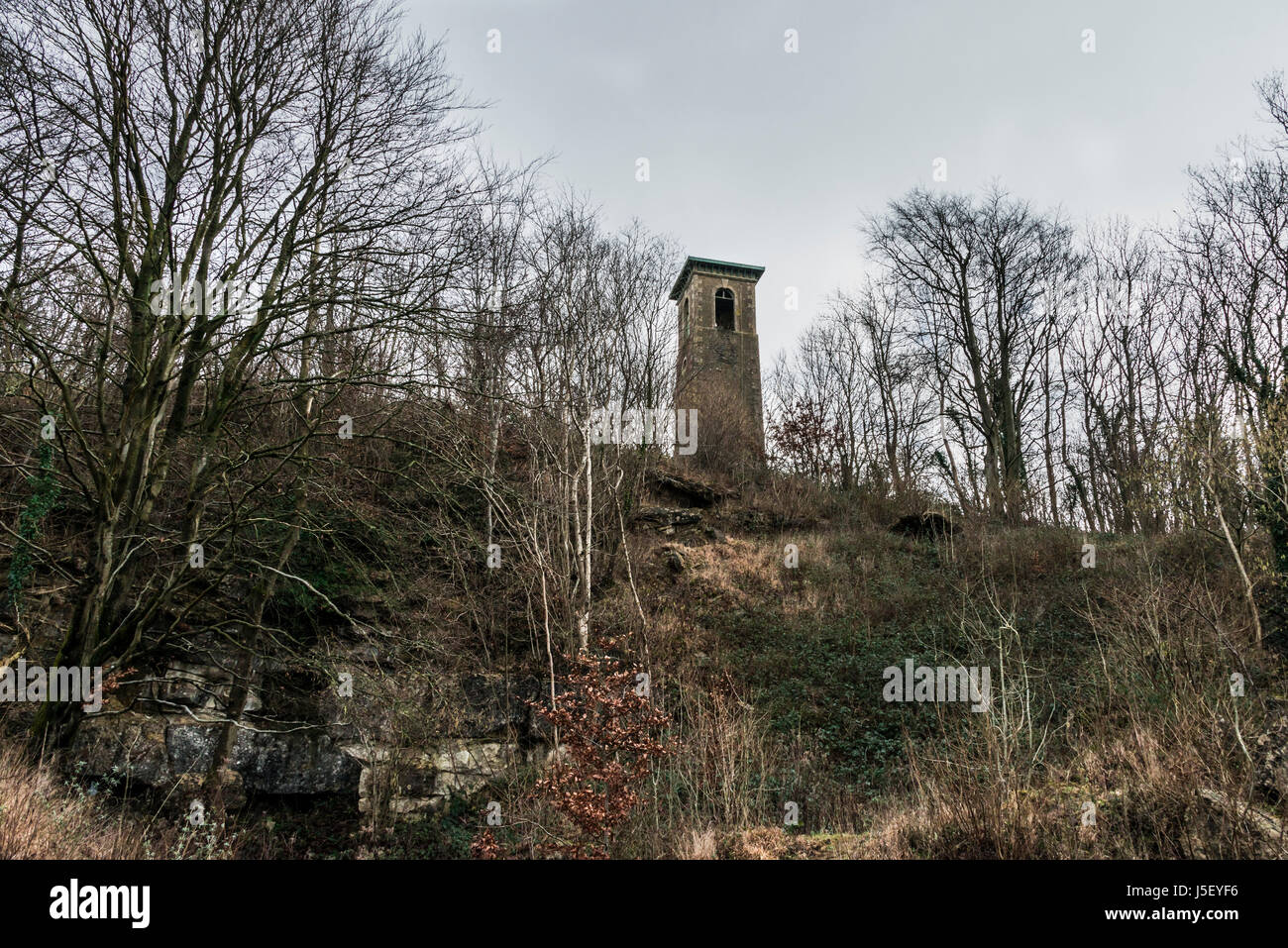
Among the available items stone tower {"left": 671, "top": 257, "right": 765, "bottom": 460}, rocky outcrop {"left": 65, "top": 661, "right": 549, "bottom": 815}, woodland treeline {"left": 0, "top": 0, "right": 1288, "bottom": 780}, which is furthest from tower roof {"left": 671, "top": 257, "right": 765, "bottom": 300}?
rocky outcrop {"left": 65, "top": 661, "right": 549, "bottom": 815}

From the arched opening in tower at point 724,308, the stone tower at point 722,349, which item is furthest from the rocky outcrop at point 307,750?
the arched opening in tower at point 724,308

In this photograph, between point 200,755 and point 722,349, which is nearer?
point 200,755

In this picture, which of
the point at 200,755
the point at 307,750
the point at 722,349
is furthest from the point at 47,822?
the point at 722,349

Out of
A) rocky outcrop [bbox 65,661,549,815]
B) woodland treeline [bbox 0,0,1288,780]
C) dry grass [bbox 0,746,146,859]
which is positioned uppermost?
woodland treeline [bbox 0,0,1288,780]

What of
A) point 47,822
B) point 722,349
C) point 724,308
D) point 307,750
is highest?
point 724,308

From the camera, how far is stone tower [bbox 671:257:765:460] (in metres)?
20.5

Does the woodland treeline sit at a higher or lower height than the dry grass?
higher

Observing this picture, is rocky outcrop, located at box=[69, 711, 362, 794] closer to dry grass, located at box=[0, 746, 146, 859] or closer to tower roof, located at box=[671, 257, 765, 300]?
dry grass, located at box=[0, 746, 146, 859]

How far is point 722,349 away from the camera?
2814 cm

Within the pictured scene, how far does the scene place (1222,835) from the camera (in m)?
4.31

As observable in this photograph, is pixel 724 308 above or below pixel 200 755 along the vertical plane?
above

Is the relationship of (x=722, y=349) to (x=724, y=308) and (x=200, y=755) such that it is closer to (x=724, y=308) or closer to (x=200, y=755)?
(x=724, y=308)

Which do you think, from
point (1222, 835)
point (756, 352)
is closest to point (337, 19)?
point (1222, 835)

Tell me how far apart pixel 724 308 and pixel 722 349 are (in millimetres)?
4505
